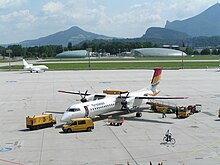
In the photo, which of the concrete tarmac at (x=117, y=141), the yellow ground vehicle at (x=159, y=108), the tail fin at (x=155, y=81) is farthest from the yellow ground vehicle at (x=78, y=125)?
the tail fin at (x=155, y=81)

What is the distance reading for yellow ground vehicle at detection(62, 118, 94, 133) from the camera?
130 ft

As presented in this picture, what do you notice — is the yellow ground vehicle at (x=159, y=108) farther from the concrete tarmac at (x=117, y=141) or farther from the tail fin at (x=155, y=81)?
the tail fin at (x=155, y=81)

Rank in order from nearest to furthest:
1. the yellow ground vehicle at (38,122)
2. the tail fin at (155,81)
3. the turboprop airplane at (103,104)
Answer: the yellow ground vehicle at (38,122), the turboprop airplane at (103,104), the tail fin at (155,81)

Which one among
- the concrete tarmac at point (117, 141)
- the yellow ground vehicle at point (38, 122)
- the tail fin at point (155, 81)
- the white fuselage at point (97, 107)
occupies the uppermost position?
the tail fin at point (155, 81)

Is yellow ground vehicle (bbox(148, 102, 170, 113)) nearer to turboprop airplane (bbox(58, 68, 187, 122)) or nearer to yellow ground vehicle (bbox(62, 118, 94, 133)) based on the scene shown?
turboprop airplane (bbox(58, 68, 187, 122))

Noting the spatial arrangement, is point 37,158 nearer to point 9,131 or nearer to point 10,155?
point 10,155

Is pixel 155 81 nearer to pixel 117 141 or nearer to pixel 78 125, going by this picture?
pixel 78 125

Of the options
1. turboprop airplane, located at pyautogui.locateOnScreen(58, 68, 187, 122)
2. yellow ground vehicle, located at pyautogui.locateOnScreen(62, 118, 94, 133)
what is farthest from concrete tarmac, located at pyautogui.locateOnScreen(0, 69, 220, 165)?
turboprop airplane, located at pyautogui.locateOnScreen(58, 68, 187, 122)

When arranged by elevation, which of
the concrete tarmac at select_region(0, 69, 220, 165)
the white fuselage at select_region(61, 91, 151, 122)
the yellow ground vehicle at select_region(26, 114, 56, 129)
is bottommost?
the concrete tarmac at select_region(0, 69, 220, 165)

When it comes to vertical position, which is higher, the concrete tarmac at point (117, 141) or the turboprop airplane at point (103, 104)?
the turboprop airplane at point (103, 104)

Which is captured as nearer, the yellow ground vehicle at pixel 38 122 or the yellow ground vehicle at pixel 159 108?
the yellow ground vehicle at pixel 38 122

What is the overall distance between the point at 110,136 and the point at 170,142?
642 cm

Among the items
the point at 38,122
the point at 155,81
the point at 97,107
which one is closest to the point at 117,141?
the point at 97,107

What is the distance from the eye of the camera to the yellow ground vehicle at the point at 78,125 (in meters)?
39.5
